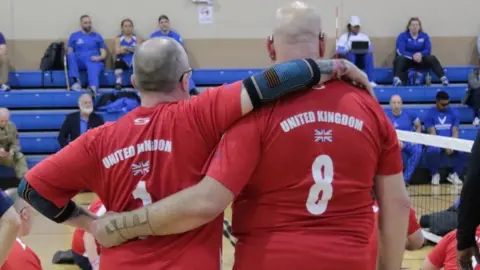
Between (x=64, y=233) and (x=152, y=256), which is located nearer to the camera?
(x=152, y=256)

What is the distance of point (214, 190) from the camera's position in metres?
2.61

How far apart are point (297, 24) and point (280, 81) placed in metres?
0.26

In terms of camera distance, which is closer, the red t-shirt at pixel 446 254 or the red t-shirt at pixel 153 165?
the red t-shirt at pixel 153 165

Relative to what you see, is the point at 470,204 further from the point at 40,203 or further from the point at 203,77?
the point at 203,77

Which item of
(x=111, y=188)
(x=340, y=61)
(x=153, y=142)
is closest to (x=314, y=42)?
(x=340, y=61)

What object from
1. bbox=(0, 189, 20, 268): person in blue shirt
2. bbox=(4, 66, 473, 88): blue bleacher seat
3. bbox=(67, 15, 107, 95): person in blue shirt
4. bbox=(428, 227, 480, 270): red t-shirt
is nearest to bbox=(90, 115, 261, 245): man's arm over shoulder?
bbox=(0, 189, 20, 268): person in blue shirt

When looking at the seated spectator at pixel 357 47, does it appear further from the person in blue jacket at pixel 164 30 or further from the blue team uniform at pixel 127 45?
the blue team uniform at pixel 127 45

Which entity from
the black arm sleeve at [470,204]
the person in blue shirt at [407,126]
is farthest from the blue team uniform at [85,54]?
the black arm sleeve at [470,204]

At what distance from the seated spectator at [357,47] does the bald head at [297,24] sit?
1330 centimetres

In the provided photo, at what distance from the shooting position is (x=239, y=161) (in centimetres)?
260

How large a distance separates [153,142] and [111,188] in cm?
28

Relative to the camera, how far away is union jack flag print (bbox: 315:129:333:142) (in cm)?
268

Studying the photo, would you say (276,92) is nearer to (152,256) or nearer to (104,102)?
(152,256)

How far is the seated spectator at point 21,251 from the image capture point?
11.9 feet
